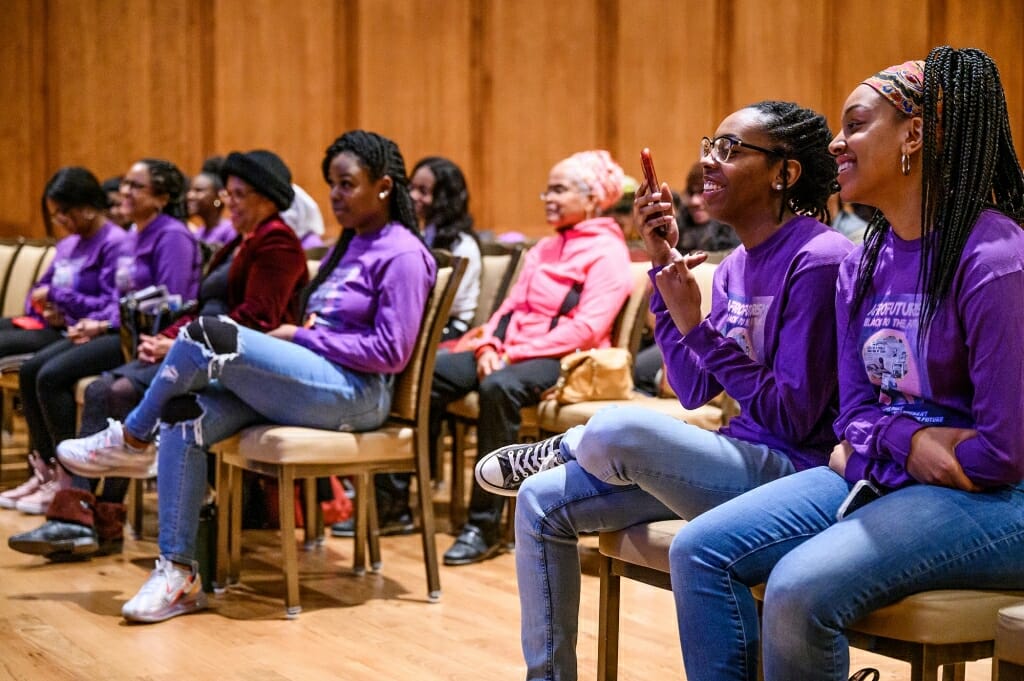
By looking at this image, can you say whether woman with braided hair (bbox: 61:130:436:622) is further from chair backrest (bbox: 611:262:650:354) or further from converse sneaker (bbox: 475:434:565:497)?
converse sneaker (bbox: 475:434:565:497)

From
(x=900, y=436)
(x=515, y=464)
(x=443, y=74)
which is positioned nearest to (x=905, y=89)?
(x=900, y=436)

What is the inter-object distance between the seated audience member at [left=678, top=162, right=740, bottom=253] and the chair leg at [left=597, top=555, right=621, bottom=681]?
3.21 m

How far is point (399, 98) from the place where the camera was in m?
8.49

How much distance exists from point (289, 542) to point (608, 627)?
1.32 meters

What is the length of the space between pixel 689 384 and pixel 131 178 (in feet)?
9.87

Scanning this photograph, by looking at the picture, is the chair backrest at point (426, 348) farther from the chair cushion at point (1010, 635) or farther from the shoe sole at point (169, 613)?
the chair cushion at point (1010, 635)

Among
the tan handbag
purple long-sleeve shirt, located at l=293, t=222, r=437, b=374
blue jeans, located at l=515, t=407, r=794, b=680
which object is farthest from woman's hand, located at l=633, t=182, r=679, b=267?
the tan handbag

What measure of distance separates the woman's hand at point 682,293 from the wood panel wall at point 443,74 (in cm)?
632

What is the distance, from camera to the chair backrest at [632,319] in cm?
409

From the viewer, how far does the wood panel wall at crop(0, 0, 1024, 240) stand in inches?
311

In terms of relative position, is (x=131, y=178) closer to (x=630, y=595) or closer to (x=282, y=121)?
(x=630, y=595)

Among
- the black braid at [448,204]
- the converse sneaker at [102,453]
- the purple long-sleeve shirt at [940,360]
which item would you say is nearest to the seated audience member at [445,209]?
the black braid at [448,204]

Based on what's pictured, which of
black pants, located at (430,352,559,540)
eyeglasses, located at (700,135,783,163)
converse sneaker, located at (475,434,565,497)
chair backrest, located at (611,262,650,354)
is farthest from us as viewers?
chair backrest, located at (611,262,650,354)

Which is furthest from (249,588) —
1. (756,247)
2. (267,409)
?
(756,247)
